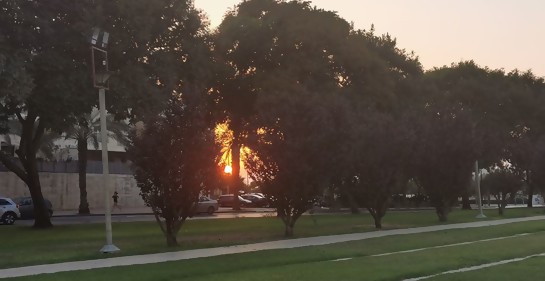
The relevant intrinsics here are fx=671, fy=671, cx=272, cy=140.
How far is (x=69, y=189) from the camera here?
5981cm

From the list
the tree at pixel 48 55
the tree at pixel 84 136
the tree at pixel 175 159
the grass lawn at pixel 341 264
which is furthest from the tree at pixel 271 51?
the grass lawn at pixel 341 264

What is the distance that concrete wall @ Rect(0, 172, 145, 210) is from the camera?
5403 cm

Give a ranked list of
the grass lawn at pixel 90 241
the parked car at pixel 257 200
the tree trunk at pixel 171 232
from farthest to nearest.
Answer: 1. the parked car at pixel 257 200
2. the tree trunk at pixel 171 232
3. the grass lawn at pixel 90 241

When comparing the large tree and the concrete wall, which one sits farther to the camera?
the concrete wall

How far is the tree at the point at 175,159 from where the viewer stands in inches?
796

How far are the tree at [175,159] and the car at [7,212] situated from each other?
19.1 meters

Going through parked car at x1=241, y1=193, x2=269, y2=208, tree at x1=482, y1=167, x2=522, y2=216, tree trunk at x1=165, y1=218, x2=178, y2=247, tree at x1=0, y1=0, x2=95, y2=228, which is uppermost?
tree at x1=0, y1=0, x2=95, y2=228

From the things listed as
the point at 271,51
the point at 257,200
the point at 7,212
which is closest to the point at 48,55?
→ the point at 7,212

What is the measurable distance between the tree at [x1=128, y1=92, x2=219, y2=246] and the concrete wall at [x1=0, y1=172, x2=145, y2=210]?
122ft

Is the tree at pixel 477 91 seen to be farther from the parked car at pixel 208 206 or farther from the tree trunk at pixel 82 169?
the tree trunk at pixel 82 169

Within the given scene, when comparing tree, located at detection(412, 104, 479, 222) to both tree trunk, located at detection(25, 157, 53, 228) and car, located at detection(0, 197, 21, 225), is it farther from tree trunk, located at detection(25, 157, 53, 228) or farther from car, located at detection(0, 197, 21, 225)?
car, located at detection(0, 197, 21, 225)

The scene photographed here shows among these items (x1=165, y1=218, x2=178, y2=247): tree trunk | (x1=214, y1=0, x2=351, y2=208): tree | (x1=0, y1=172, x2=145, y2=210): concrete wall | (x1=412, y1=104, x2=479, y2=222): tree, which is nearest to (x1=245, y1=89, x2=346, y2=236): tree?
(x1=165, y1=218, x2=178, y2=247): tree trunk

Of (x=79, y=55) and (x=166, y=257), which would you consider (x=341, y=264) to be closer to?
(x=166, y=257)

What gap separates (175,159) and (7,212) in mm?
20667
